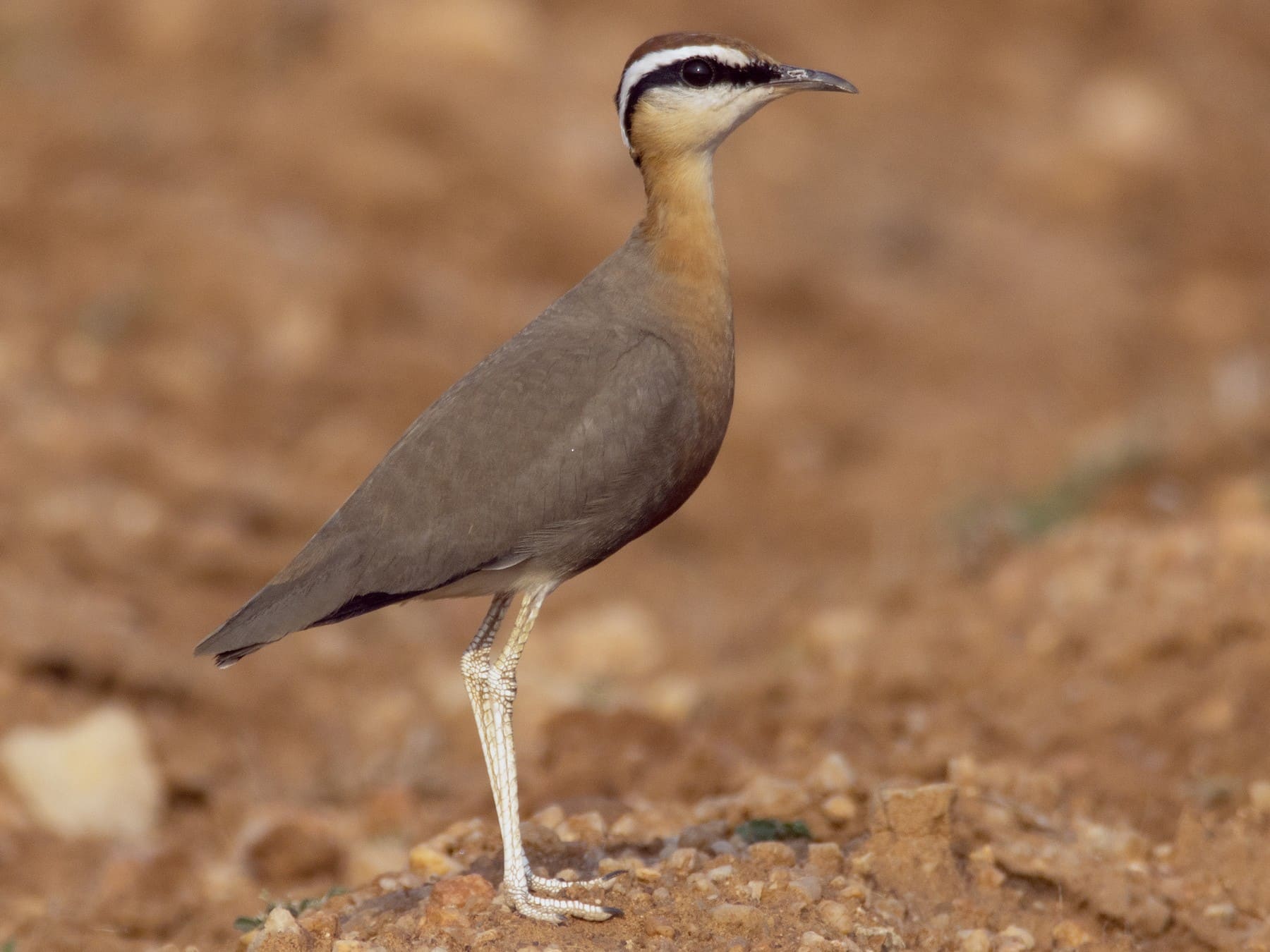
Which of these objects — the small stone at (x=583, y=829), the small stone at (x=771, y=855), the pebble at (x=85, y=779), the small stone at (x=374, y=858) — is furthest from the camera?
the pebble at (x=85, y=779)

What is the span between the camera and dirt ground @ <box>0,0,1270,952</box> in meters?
6.48

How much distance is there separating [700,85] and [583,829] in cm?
303

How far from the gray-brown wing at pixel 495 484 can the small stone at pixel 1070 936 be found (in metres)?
2.32

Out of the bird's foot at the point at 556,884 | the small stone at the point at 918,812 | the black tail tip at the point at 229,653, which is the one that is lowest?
the bird's foot at the point at 556,884

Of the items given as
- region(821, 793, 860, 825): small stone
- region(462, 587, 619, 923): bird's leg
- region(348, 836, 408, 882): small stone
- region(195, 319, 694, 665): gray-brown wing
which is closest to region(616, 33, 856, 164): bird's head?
region(195, 319, 694, 665): gray-brown wing

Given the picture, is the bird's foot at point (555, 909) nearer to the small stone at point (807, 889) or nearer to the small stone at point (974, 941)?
the small stone at point (807, 889)

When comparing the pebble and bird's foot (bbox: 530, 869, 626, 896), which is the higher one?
the pebble

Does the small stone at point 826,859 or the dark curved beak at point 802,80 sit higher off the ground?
the dark curved beak at point 802,80

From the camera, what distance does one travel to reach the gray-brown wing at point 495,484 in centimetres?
546

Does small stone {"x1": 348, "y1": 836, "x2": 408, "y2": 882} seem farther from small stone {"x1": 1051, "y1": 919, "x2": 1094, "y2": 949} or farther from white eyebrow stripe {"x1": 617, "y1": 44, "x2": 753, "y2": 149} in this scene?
white eyebrow stripe {"x1": 617, "y1": 44, "x2": 753, "y2": 149}

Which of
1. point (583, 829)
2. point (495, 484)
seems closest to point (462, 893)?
point (583, 829)

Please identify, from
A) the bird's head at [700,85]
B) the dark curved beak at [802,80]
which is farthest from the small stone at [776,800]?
the dark curved beak at [802,80]

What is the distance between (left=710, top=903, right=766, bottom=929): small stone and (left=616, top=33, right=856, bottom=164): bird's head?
2.87m

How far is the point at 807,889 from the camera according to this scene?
5496 mm
